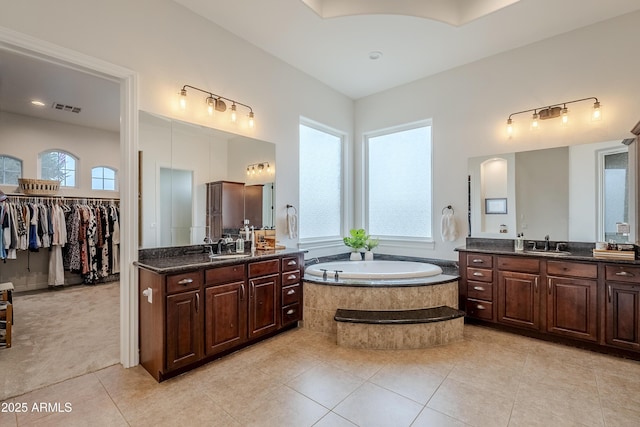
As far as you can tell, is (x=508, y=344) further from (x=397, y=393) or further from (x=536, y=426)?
(x=397, y=393)

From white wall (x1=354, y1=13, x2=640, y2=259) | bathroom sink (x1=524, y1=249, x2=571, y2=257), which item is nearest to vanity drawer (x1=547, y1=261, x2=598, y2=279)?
bathroom sink (x1=524, y1=249, x2=571, y2=257)

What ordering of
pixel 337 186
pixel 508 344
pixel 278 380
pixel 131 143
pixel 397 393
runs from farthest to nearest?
pixel 337 186 → pixel 508 344 → pixel 131 143 → pixel 278 380 → pixel 397 393

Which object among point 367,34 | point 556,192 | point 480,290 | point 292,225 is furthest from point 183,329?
point 556,192

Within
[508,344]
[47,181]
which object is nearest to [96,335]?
[47,181]

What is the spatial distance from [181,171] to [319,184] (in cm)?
217

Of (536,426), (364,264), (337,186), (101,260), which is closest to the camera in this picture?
(536,426)

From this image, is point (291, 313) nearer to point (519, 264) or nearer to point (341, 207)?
→ point (341, 207)

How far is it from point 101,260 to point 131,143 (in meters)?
4.25

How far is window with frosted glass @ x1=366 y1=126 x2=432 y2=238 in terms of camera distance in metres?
4.44

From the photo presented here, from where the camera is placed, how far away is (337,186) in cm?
496

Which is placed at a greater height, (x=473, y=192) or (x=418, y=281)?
(x=473, y=192)

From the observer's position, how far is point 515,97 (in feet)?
11.8

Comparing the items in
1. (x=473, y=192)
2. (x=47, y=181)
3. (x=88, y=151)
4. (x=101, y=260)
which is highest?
(x=88, y=151)

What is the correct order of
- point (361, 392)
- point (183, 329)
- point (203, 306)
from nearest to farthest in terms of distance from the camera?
1. point (361, 392)
2. point (183, 329)
3. point (203, 306)
